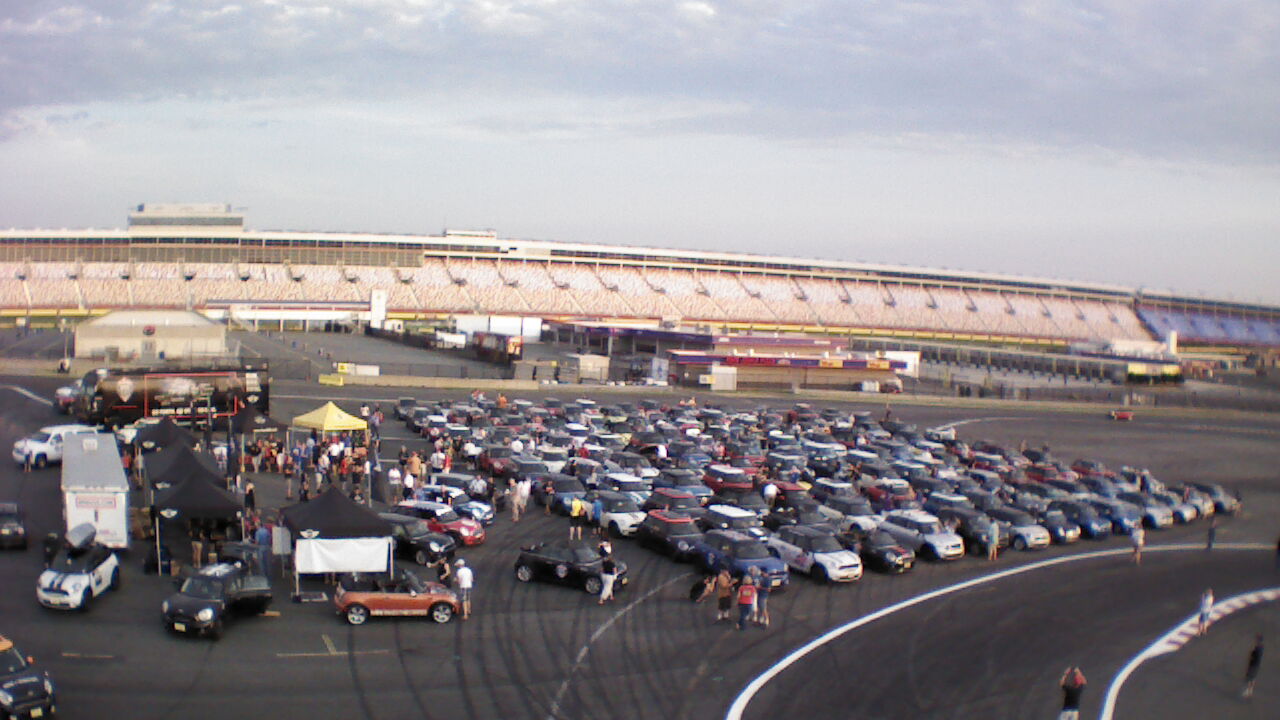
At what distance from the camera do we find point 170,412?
35875mm

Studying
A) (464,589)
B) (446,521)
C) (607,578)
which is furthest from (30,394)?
(607,578)

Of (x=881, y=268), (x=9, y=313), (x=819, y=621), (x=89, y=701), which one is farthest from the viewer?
(x=881, y=268)

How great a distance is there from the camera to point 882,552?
26.4 meters

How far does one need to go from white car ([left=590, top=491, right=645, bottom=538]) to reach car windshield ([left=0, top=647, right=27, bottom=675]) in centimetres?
1587

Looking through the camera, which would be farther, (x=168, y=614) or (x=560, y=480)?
(x=560, y=480)

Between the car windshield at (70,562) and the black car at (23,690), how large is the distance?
5146 millimetres

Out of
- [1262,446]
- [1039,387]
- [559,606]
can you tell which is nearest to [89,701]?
[559,606]

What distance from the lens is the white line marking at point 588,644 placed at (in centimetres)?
1602

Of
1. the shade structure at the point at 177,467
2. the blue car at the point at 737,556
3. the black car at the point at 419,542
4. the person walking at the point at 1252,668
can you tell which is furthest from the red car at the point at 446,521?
the person walking at the point at 1252,668

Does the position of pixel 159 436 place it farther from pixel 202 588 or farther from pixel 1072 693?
pixel 1072 693

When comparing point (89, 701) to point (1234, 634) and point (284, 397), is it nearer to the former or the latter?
point (1234, 634)

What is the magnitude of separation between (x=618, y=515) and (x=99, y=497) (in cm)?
1259

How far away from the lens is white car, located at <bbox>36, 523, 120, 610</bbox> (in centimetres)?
1920

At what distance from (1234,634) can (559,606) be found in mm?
14567
